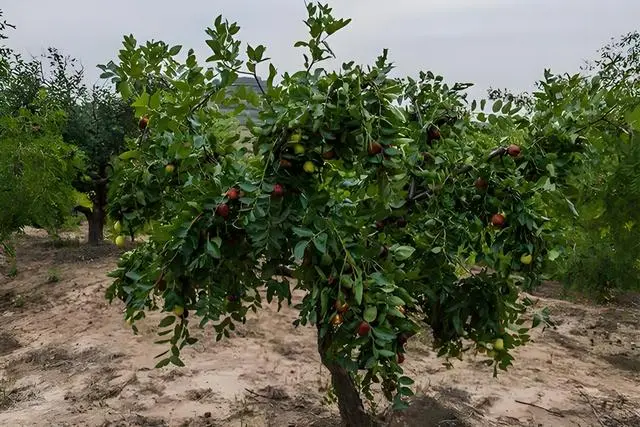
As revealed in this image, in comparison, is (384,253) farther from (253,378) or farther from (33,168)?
(33,168)

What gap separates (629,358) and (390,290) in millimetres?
4712

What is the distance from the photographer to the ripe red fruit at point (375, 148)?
1611 millimetres

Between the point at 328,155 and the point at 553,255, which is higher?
the point at 328,155

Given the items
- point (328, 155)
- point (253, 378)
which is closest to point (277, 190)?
point (328, 155)

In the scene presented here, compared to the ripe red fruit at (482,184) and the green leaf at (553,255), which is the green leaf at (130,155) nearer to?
the ripe red fruit at (482,184)

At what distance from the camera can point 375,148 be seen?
1.62m

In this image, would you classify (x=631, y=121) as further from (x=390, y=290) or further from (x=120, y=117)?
(x=120, y=117)

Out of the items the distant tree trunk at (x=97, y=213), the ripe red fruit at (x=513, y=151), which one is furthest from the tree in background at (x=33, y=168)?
the ripe red fruit at (x=513, y=151)

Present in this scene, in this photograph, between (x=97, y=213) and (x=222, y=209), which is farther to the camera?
(x=97, y=213)

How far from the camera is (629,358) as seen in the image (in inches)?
207

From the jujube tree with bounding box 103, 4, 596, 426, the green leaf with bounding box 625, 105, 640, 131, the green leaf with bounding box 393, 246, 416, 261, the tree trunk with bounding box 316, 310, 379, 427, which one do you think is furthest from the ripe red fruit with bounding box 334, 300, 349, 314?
the tree trunk with bounding box 316, 310, 379, 427

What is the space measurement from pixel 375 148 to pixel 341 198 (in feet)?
2.30

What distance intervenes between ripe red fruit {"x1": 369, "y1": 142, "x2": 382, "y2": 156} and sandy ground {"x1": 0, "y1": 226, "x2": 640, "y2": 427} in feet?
6.79

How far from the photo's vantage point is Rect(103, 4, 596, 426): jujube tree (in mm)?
1680
